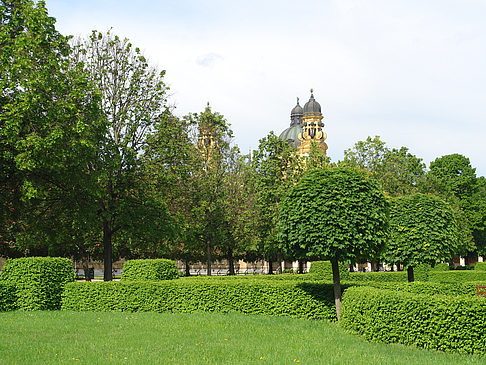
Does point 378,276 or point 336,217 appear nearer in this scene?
point 336,217

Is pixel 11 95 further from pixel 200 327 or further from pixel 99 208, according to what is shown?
pixel 200 327

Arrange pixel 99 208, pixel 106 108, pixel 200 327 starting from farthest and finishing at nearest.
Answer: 1. pixel 106 108
2. pixel 99 208
3. pixel 200 327

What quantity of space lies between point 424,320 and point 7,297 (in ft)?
48.0

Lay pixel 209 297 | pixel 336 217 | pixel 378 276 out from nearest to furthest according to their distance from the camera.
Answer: pixel 336 217 → pixel 209 297 → pixel 378 276

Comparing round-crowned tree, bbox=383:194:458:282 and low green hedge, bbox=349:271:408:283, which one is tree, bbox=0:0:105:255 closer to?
round-crowned tree, bbox=383:194:458:282

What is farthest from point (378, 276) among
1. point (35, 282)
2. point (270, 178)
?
point (35, 282)

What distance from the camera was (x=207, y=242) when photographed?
104 ft

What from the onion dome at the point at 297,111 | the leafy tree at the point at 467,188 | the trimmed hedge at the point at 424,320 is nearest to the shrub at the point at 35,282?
the trimmed hedge at the point at 424,320

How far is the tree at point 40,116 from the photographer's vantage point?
55.2 feet

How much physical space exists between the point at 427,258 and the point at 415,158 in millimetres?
22620

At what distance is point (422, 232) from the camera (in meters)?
19.1

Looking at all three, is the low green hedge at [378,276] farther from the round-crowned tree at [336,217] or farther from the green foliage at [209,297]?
the round-crowned tree at [336,217]

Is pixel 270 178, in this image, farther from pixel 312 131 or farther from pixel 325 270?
pixel 312 131

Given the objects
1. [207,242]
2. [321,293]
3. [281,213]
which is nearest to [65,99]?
[281,213]
